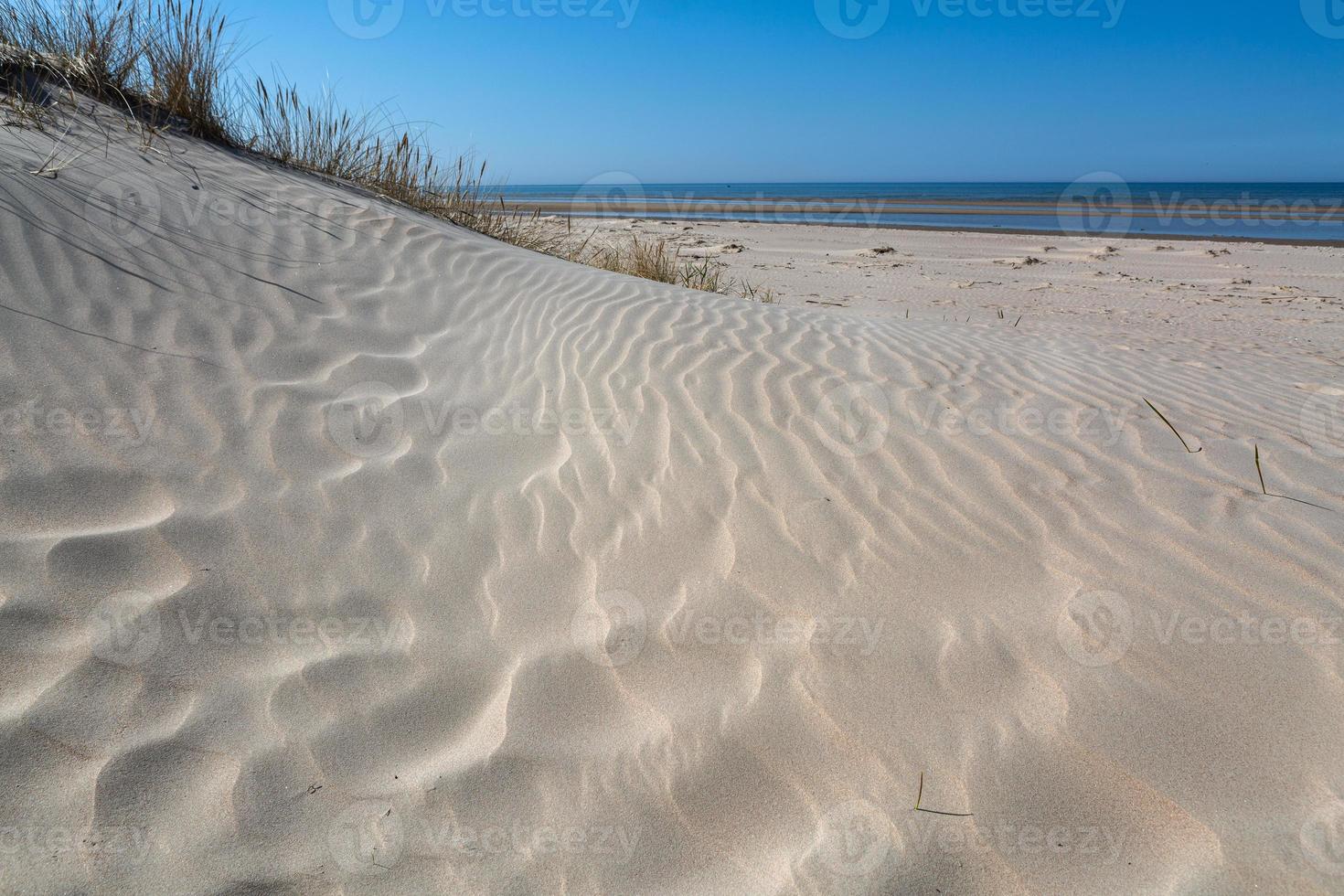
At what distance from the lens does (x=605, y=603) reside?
2.13 m

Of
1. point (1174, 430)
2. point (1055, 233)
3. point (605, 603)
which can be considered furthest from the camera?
point (1055, 233)

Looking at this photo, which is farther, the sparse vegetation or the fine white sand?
the sparse vegetation

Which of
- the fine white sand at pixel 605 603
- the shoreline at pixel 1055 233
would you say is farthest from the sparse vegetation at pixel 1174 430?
the shoreline at pixel 1055 233

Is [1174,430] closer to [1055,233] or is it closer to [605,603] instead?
[605,603]

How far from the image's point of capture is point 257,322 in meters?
3.38

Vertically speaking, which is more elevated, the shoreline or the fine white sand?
the shoreline

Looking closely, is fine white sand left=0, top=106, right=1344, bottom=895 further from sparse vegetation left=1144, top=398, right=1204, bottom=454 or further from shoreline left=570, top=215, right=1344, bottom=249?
shoreline left=570, top=215, right=1344, bottom=249

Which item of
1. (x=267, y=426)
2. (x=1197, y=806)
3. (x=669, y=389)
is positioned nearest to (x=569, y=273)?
(x=669, y=389)

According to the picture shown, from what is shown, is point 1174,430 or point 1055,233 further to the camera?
point 1055,233

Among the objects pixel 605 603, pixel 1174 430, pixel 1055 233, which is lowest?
pixel 605 603

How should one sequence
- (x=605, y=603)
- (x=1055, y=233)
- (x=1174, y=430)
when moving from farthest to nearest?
(x=1055, y=233), (x=1174, y=430), (x=605, y=603)

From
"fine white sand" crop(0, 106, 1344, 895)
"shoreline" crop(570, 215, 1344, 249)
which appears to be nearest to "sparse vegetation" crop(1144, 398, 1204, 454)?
"fine white sand" crop(0, 106, 1344, 895)

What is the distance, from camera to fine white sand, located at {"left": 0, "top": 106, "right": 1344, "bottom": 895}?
147 centimetres

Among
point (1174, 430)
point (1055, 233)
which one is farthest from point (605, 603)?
point (1055, 233)
